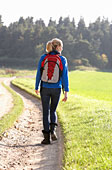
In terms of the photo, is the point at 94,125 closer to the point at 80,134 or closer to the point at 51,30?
the point at 80,134

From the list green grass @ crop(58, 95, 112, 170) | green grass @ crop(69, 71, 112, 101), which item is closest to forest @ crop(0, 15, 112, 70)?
green grass @ crop(69, 71, 112, 101)

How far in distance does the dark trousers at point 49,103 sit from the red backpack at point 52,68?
11.8 inches

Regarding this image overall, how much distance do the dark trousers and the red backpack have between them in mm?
300

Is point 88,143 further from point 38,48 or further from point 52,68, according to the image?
point 38,48

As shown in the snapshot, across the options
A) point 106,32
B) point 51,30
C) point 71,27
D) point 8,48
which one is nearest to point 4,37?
point 8,48

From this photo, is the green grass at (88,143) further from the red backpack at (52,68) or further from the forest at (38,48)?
the forest at (38,48)

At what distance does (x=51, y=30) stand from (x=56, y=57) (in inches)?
4438

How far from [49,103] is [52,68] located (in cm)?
99

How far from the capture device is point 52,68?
19.8 ft

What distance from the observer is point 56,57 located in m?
6.05

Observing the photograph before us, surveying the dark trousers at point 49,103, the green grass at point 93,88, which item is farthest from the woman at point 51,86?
A: the green grass at point 93,88

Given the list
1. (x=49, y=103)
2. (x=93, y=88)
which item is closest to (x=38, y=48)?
(x=93, y=88)

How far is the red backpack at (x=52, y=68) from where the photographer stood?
6027 mm

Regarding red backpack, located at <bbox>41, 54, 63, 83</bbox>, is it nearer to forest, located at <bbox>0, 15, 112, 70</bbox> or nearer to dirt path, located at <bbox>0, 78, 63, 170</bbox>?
dirt path, located at <bbox>0, 78, 63, 170</bbox>
